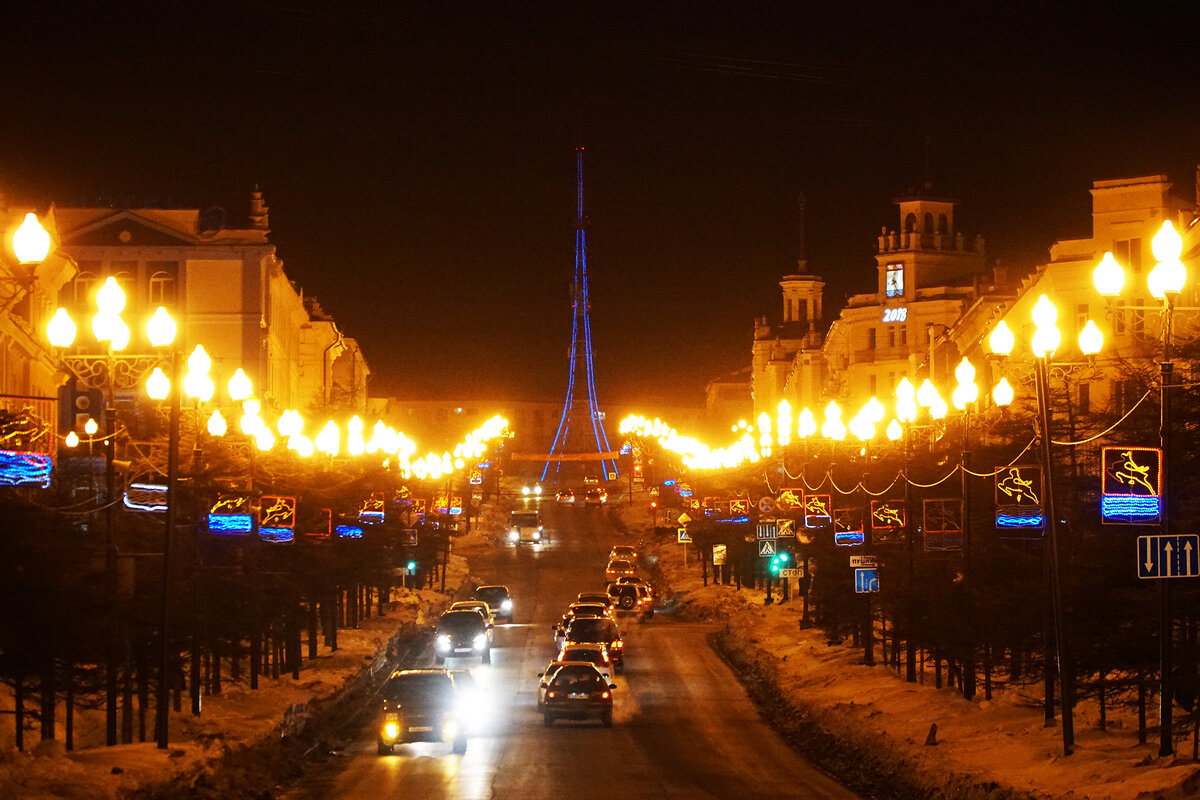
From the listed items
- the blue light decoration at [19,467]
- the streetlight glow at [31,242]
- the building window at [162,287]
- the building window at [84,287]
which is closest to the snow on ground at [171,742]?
the blue light decoration at [19,467]

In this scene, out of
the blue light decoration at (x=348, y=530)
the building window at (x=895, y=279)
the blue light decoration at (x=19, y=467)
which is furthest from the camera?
the building window at (x=895, y=279)

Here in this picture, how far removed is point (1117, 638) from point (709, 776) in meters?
7.25

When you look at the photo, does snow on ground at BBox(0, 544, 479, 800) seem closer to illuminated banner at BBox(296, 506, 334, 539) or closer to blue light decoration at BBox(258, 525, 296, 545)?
blue light decoration at BBox(258, 525, 296, 545)

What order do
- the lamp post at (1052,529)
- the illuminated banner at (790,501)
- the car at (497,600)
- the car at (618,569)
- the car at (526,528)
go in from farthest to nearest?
the car at (526,528) → the car at (618,569) → the car at (497,600) → the illuminated banner at (790,501) → the lamp post at (1052,529)

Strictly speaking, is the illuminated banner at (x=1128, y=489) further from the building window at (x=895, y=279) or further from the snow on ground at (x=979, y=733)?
the building window at (x=895, y=279)

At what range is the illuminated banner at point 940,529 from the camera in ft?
114

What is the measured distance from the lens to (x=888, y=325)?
113438mm

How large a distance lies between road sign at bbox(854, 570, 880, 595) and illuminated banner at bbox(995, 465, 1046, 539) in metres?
12.2

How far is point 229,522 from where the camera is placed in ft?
99.6

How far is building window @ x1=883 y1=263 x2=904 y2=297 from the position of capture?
4360 inches

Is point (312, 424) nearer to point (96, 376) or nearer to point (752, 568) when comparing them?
point (752, 568)

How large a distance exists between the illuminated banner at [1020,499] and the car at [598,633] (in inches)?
943

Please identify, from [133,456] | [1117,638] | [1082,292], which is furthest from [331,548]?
[1082,292]

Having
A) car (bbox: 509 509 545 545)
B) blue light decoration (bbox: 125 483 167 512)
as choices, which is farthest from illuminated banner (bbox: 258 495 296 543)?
car (bbox: 509 509 545 545)
